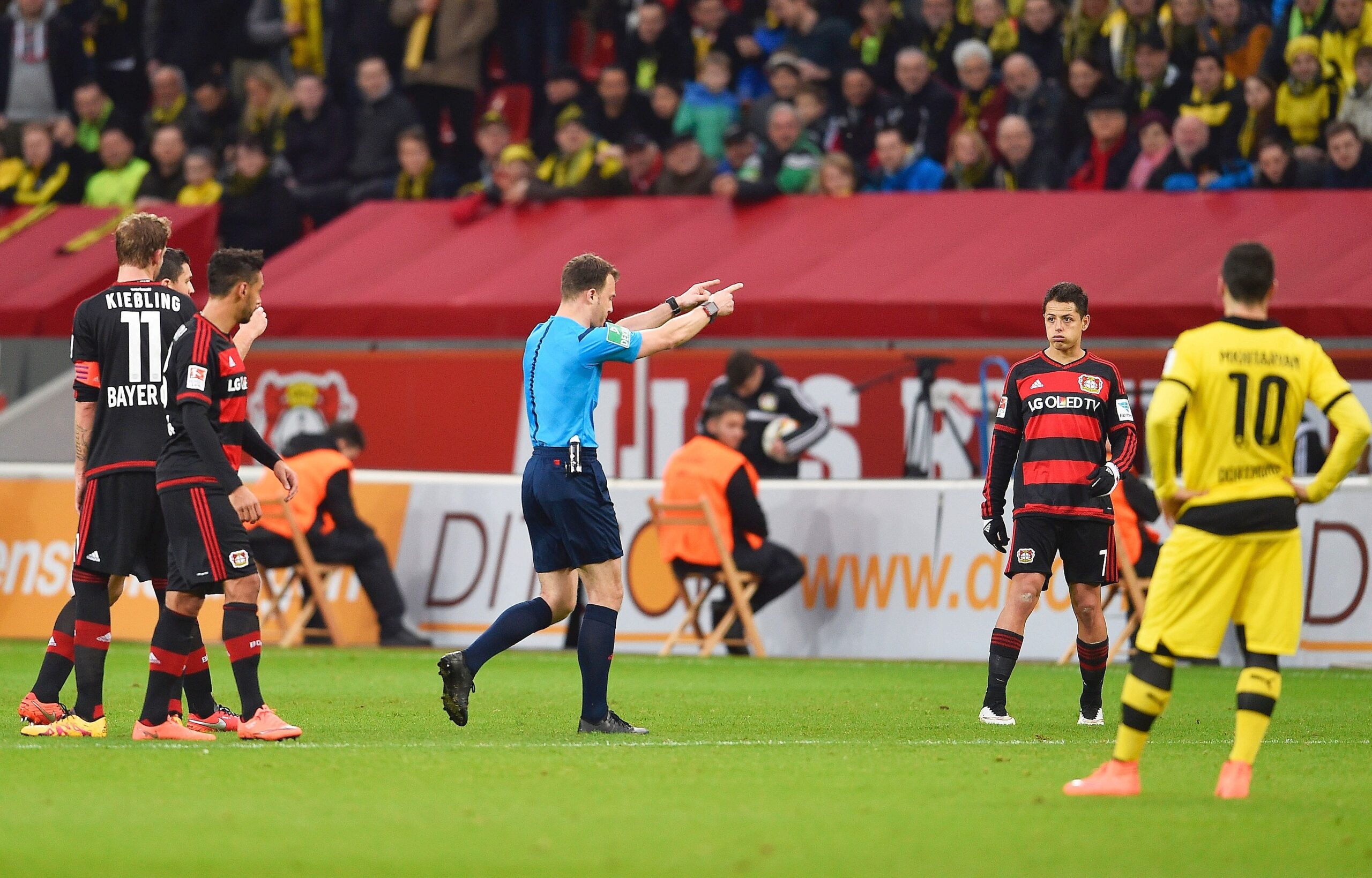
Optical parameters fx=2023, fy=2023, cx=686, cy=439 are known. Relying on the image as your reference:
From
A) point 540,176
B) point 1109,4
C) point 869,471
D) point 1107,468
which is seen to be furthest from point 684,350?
point 1107,468

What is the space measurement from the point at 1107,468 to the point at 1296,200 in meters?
8.95

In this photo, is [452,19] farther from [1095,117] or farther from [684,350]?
[1095,117]

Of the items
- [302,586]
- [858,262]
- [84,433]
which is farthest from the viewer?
[858,262]

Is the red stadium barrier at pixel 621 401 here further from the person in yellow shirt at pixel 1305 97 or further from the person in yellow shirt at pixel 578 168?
the person in yellow shirt at pixel 1305 97

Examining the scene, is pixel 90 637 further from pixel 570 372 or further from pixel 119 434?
pixel 570 372

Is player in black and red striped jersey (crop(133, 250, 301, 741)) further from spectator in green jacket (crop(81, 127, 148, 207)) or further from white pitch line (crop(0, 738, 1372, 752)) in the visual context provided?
spectator in green jacket (crop(81, 127, 148, 207))

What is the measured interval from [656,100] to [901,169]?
3.28m

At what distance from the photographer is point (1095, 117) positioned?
65.1ft

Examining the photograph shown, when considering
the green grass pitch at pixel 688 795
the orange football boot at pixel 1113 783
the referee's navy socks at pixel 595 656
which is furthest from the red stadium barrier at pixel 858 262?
the orange football boot at pixel 1113 783

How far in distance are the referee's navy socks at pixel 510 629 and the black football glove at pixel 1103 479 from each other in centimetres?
284

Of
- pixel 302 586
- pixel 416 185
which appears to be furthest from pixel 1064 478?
pixel 416 185

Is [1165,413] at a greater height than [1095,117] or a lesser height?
lesser

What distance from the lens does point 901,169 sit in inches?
819

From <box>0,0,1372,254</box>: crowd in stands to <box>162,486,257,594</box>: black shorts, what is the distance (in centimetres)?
1234
